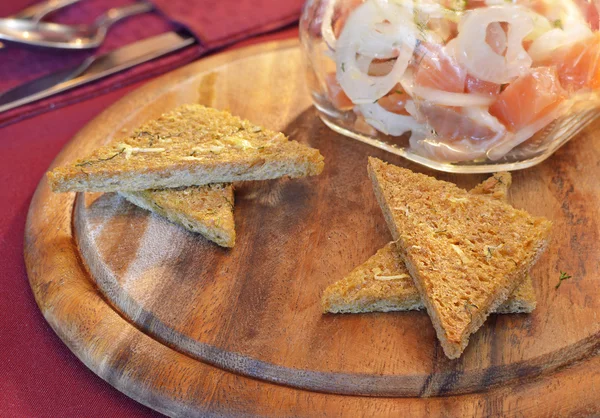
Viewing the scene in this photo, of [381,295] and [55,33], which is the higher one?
[55,33]

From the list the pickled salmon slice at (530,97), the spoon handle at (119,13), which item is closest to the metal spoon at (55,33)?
the spoon handle at (119,13)

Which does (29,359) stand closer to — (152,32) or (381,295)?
(381,295)

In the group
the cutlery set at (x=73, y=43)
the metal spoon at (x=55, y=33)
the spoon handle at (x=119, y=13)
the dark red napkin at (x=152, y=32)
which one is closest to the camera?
the cutlery set at (x=73, y=43)

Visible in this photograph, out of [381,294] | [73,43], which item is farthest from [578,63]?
[73,43]

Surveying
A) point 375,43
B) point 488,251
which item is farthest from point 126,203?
point 488,251

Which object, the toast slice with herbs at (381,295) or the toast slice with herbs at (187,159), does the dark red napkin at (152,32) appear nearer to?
the toast slice with herbs at (187,159)

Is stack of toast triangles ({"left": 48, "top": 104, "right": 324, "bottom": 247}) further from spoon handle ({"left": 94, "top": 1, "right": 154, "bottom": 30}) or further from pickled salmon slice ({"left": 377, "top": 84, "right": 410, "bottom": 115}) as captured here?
spoon handle ({"left": 94, "top": 1, "right": 154, "bottom": 30})
